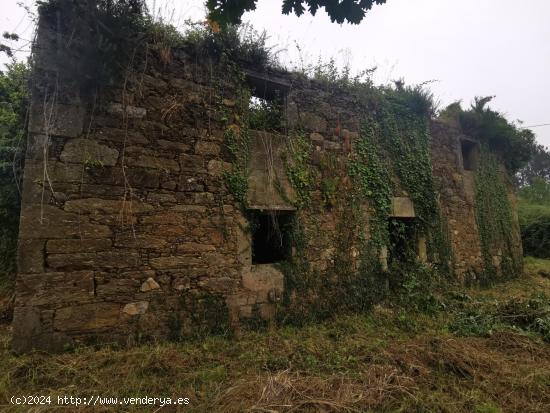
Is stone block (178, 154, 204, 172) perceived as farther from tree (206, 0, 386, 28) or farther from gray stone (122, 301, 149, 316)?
tree (206, 0, 386, 28)

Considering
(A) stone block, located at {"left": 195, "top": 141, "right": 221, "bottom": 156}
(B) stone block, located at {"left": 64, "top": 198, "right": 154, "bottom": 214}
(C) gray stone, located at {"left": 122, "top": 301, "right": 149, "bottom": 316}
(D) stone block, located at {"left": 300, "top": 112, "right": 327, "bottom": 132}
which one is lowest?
(C) gray stone, located at {"left": 122, "top": 301, "right": 149, "bottom": 316}

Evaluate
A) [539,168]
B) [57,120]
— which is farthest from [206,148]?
[539,168]

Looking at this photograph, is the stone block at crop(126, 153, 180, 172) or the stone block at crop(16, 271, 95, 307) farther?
the stone block at crop(126, 153, 180, 172)

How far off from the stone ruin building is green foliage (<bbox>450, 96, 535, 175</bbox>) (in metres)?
4.17

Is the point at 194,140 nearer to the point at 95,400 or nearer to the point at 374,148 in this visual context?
the point at 95,400

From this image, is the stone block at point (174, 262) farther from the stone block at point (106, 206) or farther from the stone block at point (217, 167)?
the stone block at point (217, 167)

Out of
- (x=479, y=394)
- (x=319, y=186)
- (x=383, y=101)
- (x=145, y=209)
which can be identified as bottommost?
(x=479, y=394)

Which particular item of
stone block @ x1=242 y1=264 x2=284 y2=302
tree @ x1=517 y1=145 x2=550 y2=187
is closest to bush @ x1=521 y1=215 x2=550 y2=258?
stone block @ x1=242 y1=264 x2=284 y2=302

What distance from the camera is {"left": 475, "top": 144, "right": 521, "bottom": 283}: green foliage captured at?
7270mm

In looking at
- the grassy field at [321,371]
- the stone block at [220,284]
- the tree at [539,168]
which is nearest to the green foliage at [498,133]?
the grassy field at [321,371]

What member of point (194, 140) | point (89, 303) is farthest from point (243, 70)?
point (89, 303)

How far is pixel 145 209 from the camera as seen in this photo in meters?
3.61

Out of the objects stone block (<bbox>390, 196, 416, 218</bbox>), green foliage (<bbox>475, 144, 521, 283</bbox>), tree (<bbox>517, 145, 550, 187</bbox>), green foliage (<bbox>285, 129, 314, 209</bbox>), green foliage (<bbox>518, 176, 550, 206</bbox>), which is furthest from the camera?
tree (<bbox>517, 145, 550, 187</bbox>)

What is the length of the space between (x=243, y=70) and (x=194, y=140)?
1341mm
